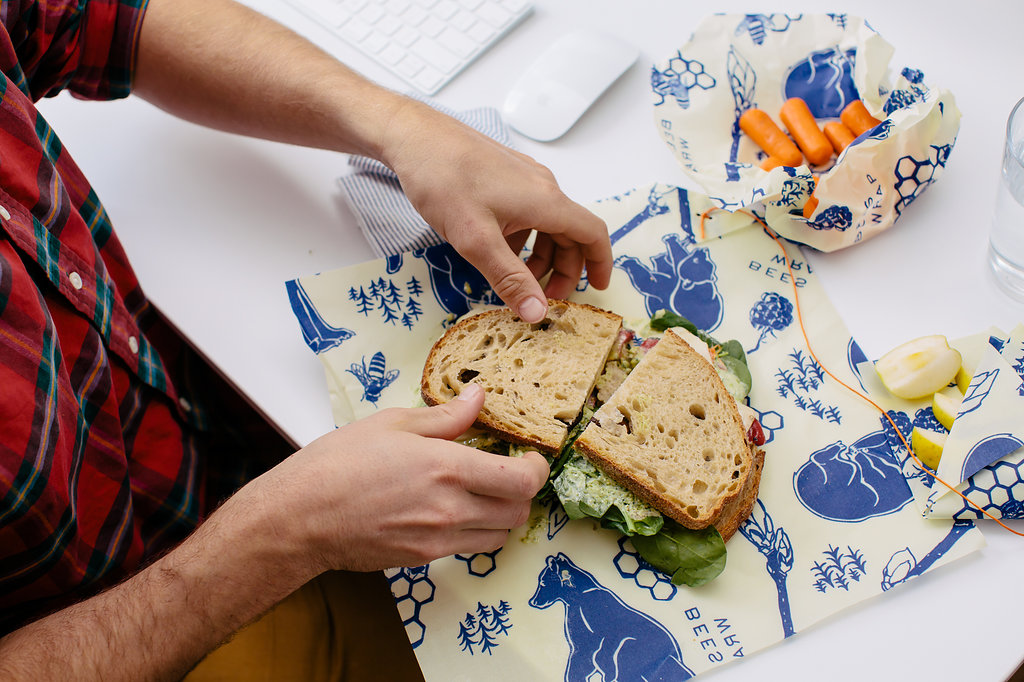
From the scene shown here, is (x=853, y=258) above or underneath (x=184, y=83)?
underneath

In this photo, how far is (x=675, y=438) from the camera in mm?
1221

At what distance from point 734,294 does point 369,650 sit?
96 cm

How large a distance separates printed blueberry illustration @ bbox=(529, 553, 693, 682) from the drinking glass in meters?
0.87

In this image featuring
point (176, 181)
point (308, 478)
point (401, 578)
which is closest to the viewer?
point (308, 478)

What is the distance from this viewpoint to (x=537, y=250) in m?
1.37

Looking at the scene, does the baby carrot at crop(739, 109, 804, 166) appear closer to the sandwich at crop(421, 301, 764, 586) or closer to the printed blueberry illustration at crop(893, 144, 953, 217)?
the printed blueberry illustration at crop(893, 144, 953, 217)

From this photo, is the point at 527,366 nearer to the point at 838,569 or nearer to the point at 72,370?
the point at 838,569

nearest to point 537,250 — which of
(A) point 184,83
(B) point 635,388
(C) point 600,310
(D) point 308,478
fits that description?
(C) point 600,310

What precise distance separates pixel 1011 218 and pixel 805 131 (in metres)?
0.40

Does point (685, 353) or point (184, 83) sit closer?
point (685, 353)

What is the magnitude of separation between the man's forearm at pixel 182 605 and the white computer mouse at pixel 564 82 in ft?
3.06

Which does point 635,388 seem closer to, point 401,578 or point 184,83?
point 401,578

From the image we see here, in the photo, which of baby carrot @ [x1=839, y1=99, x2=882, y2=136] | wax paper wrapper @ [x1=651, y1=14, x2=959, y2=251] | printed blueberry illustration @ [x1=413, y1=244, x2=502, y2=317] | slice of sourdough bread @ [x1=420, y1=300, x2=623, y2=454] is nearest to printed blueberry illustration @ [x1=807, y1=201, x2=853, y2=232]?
wax paper wrapper @ [x1=651, y1=14, x2=959, y2=251]

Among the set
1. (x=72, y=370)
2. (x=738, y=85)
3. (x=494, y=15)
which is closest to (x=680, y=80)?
(x=738, y=85)
